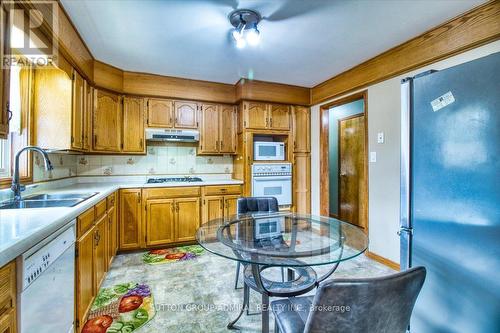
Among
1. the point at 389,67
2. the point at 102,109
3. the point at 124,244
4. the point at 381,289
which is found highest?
the point at 389,67

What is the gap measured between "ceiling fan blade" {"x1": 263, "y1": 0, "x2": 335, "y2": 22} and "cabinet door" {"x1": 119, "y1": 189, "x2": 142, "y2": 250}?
8.31ft

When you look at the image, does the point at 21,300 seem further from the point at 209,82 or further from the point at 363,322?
the point at 209,82

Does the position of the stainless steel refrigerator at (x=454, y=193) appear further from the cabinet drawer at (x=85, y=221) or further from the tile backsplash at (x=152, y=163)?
the tile backsplash at (x=152, y=163)

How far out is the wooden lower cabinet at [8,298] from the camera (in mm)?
832

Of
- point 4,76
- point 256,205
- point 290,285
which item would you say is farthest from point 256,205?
point 4,76

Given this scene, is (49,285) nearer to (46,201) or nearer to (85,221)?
(85,221)

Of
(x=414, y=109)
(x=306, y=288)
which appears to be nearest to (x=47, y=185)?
(x=306, y=288)

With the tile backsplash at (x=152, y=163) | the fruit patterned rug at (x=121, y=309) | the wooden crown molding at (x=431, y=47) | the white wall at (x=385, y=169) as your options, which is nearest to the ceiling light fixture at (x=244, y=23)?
the wooden crown molding at (x=431, y=47)

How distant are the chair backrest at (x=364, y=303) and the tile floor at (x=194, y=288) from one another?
3.81 feet

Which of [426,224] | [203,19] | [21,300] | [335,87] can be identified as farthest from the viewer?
[335,87]

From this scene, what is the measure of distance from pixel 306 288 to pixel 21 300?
1341mm

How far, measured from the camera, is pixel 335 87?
3.41 meters

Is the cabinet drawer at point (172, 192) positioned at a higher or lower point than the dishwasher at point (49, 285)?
higher

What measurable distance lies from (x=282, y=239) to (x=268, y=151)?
6.89 feet
